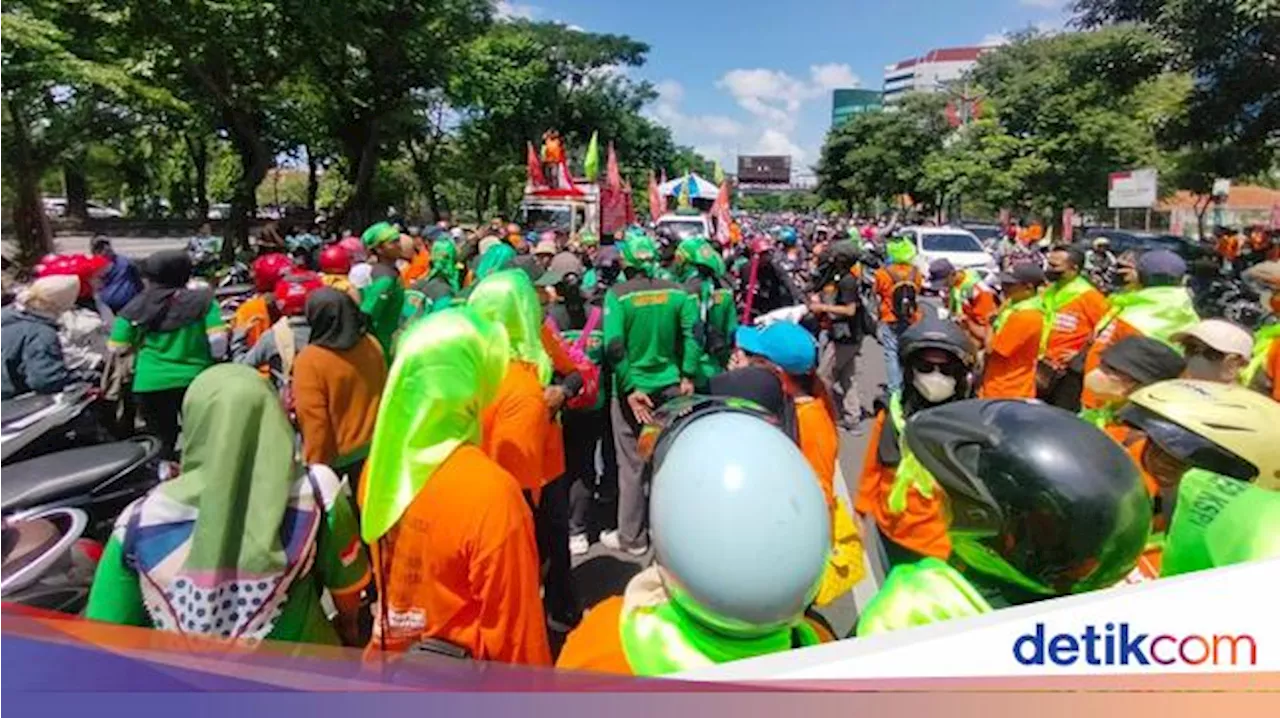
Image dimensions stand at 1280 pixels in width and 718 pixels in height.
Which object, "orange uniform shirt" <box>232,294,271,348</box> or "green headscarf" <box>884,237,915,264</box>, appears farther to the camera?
"green headscarf" <box>884,237,915,264</box>

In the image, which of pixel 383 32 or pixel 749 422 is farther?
pixel 383 32

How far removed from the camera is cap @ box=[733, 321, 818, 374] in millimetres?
3301

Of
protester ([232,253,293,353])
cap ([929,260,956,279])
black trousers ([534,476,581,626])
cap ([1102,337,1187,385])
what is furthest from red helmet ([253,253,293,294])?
cap ([929,260,956,279])

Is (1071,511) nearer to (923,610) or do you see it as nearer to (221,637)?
(923,610)

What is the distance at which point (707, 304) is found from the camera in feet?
21.6

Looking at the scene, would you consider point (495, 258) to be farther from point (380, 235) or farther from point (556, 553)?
point (556, 553)

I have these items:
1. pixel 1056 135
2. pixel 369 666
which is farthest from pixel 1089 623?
pixel 1056 135

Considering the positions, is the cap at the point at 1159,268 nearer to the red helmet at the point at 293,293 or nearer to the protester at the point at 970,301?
the protester at the point at 970,301

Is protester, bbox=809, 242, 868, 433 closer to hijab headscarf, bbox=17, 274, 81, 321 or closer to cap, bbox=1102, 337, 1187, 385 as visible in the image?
cap, bbox=1102, 337, 1187, 385

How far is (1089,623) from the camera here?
128cm

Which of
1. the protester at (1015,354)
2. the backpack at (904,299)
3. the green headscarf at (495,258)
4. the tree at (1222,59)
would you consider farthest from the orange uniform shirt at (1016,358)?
the tree at (1222,59)

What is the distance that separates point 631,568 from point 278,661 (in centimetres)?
340

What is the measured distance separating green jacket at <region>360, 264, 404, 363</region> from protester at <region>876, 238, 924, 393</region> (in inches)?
165

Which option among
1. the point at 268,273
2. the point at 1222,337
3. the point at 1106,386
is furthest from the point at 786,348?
the point at 268,273
